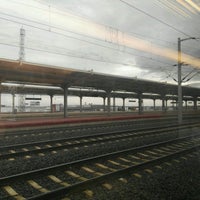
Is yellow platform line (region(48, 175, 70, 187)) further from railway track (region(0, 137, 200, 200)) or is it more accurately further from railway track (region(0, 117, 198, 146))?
railway track (region(0, 117, 198, 146))

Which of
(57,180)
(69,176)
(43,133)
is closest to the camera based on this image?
(57,180)

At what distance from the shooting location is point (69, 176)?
672 cm

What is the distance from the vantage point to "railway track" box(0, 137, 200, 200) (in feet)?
18.1

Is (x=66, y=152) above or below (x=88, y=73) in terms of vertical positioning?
below

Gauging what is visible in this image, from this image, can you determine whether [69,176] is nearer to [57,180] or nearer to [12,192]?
[57,180]

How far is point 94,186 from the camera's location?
6027mm

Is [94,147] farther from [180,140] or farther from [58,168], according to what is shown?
[180,140]

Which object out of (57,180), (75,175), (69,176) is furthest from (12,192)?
(75,175)

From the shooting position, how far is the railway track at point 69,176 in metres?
5.50

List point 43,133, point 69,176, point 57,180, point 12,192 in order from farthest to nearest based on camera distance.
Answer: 1. point 43,133
2. point 69,176
3. point 57,180
4. point 12,192

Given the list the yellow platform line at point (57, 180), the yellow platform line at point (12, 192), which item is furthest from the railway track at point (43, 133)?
the yellow platform line at point (12, 192)

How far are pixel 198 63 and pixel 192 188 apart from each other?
1882 centimetres

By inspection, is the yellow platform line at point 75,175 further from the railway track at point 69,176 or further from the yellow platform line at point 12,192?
the yellow platform line at point 12,192

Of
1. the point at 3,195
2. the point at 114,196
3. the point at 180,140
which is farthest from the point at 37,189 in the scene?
the point at 180,140
